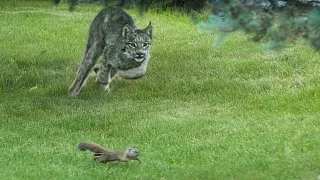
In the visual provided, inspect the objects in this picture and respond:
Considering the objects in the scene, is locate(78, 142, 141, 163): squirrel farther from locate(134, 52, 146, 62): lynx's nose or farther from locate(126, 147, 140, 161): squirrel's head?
locate(134, 52, 146, 62): lynx's nose

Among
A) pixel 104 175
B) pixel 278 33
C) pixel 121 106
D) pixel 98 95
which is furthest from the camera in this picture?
pixel 98 95

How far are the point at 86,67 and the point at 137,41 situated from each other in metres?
1.00

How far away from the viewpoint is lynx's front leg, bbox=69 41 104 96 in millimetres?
12219

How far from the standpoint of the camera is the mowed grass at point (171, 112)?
8.19 metres

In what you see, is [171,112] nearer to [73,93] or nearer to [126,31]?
[126,31]

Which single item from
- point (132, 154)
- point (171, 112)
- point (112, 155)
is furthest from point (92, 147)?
point (171, 112)

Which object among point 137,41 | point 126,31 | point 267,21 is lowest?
point 137,41

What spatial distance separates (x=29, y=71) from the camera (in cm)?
1390

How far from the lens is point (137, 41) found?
38.6 feet

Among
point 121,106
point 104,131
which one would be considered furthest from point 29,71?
point 104,131

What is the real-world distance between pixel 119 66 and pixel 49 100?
116cm

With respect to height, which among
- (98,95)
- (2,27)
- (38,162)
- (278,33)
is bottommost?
(2,27)

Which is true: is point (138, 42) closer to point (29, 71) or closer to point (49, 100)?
point (49, 100)

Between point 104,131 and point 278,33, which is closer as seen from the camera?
point 278,33
